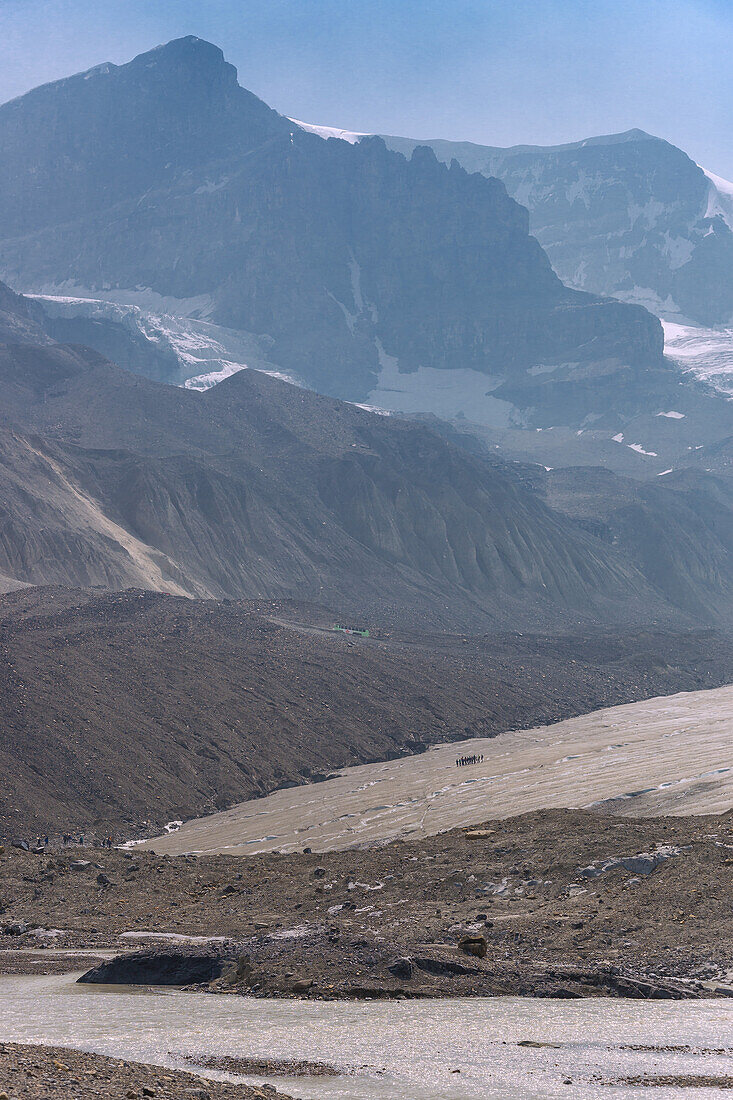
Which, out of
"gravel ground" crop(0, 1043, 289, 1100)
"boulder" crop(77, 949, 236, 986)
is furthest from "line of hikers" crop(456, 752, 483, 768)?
"gravel ground" crop(0, 1043, 289, 1100)

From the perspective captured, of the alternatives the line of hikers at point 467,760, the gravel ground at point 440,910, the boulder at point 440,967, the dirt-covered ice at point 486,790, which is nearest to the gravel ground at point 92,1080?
the gravel ground at point 440,910

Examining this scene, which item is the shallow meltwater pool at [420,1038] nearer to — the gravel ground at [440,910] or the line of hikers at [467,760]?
the gravel ground at [440,910]

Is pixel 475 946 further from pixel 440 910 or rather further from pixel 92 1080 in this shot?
pixel 92 1080

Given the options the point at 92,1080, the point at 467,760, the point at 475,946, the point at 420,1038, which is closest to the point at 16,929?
the point at 475,946

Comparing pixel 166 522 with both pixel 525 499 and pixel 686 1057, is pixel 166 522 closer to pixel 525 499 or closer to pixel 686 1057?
pixel 525 499

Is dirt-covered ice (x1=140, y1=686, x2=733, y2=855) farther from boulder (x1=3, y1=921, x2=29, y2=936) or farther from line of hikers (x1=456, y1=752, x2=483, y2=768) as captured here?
boulder (x1=3, y1=921, x2=29, y2=936)

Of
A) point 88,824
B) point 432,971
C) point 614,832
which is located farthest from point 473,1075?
point 88,824
